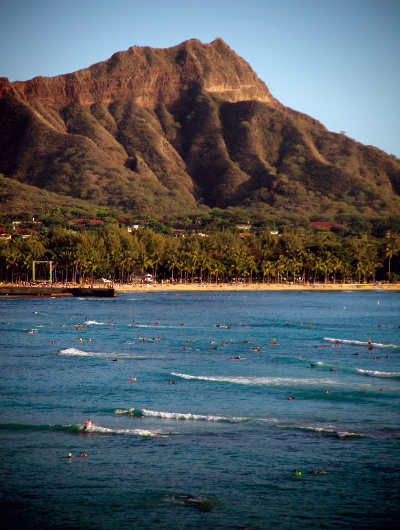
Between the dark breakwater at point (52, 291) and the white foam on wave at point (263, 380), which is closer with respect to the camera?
A: the white foam on wave at point (263, 380)

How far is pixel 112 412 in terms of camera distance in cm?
3422

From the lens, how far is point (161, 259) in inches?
7244

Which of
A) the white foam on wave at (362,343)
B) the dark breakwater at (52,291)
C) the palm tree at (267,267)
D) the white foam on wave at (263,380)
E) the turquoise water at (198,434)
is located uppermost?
the palm tree at (267,267)

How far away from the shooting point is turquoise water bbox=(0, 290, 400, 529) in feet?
72.6

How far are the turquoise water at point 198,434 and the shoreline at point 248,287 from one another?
9912 centimetres

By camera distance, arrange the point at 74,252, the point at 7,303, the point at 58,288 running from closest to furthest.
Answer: the point at 7,303
the point at 58,288
the point at 74,252

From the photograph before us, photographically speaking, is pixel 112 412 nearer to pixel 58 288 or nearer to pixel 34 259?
pixel 58 288

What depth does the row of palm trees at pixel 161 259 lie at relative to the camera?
158m

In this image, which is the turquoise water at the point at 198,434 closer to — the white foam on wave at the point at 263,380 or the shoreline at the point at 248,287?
the white foam on wave at the point at 263,380

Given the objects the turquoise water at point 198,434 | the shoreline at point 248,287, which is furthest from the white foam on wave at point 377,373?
the shoreline at point 248,287

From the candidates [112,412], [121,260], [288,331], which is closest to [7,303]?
[121,260]

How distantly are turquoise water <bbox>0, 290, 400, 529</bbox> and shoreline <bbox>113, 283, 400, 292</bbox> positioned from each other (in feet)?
325

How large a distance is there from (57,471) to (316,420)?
46.9 feet

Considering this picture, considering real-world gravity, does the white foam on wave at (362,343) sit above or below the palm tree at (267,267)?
below
